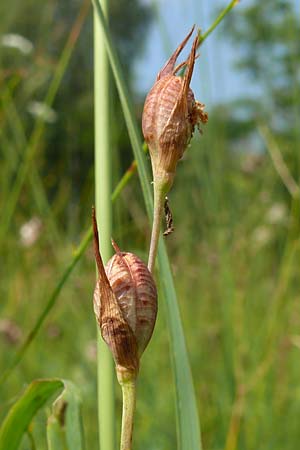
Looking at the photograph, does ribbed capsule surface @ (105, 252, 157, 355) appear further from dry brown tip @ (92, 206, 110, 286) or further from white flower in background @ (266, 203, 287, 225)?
white flower in background @ (266, 203, 287, 225)

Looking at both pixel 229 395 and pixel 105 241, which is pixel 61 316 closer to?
pixel 229 395

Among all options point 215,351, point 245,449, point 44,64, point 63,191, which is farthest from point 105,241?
point 63,191

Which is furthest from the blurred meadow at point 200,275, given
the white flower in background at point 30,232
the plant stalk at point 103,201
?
the plant stalk at point 103,201

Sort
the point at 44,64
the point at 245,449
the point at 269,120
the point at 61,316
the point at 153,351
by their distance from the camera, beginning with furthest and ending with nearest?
the point at 269,120 < the point at 61,316 < the point at 153,351 < the point at 44,64 < the point at 245,449

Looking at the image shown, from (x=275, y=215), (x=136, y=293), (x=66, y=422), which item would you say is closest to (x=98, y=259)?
(x=136, y=293)

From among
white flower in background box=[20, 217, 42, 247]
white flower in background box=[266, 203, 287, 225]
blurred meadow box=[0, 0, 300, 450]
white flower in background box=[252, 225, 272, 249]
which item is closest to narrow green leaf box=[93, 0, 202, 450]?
blurred meadow box=[0, 0, 300, 450]

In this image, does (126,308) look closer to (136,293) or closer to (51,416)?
(136,293)
